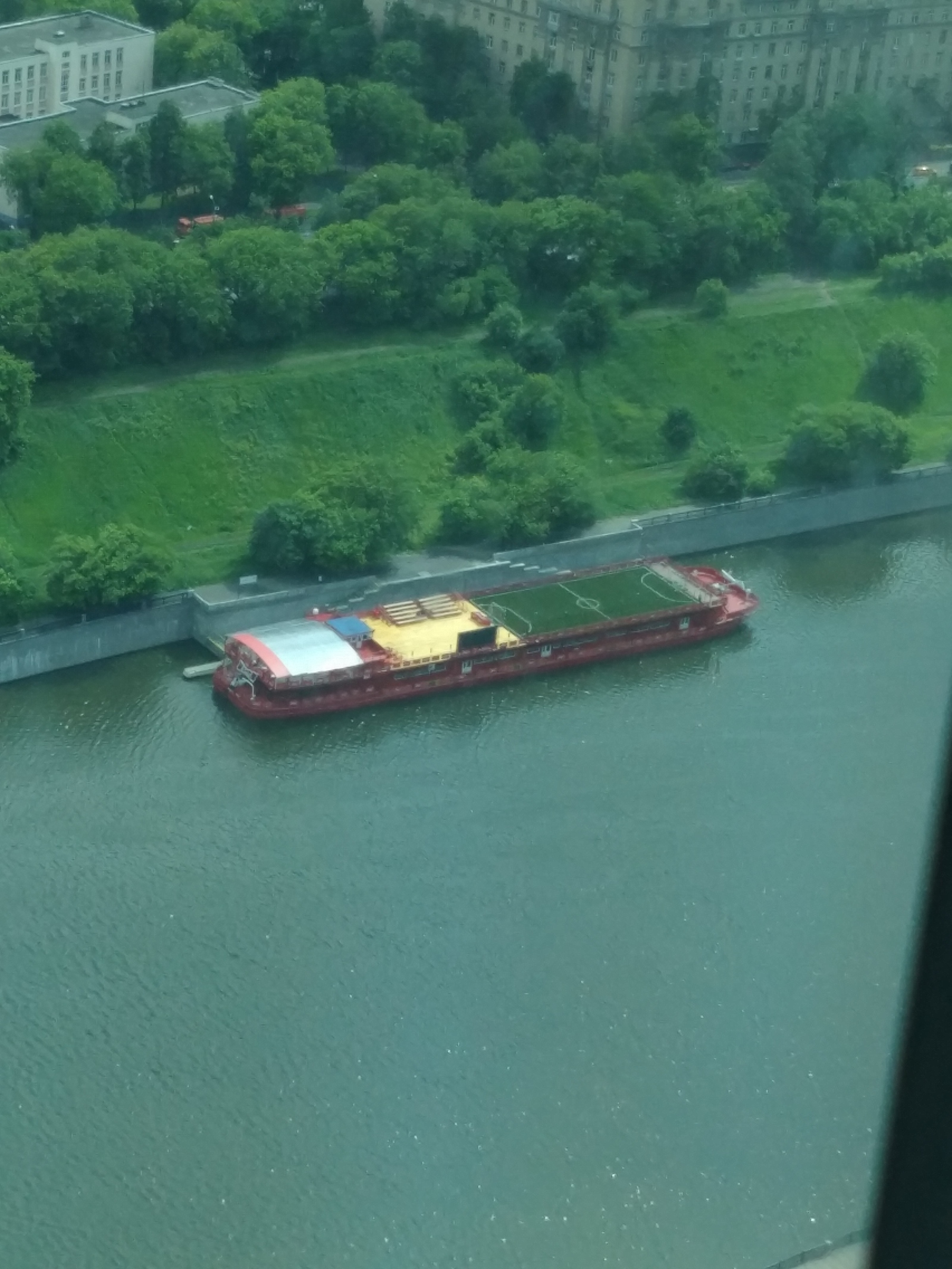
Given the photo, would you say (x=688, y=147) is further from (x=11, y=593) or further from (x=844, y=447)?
(x=11, y=593)

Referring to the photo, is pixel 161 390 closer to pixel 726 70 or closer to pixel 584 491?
pixel 584 491


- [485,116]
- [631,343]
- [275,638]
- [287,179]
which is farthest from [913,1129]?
[485,116]

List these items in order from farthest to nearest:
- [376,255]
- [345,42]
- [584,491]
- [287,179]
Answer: [345,42], [287,179], [376,255], [584,491]

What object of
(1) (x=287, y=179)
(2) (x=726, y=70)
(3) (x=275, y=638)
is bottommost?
(3) (x=275, y=638)

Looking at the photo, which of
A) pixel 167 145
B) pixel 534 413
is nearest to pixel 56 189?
pixel 167 145

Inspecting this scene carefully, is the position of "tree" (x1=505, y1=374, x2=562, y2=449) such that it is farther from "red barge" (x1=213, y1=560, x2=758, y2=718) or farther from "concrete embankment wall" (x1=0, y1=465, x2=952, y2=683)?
"red barge" (x1=213, y1=560, x2=758, y2=718)
